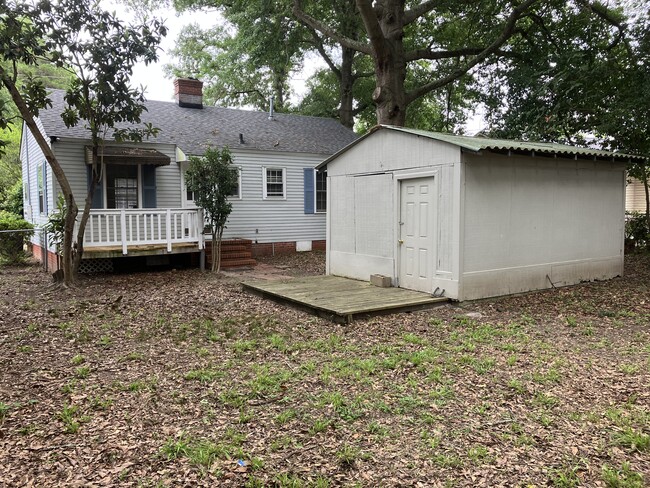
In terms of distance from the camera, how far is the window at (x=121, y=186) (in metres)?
12.3

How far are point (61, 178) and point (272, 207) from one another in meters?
6.92

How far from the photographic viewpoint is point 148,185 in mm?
12641

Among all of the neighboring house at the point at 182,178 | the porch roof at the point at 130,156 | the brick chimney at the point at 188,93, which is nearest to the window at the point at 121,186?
the neighboring house at the point at 182,178

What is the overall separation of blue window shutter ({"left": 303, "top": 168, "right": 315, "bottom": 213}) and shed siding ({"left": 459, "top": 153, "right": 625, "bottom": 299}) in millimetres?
8298

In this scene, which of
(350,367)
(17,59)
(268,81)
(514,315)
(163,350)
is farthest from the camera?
(268,81)

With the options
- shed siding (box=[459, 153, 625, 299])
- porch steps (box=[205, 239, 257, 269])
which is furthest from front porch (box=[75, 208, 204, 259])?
shed siding (box=[459, 153, 625, 299])

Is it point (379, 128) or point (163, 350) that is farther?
point (379, 128)

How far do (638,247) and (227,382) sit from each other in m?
15.5

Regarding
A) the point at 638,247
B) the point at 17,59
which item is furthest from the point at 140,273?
the point at 638,247

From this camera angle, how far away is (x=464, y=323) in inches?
256

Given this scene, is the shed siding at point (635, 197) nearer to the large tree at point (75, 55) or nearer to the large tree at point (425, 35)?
the large tree at point (425, 35)

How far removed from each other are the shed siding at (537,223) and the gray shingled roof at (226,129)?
27.0 ft

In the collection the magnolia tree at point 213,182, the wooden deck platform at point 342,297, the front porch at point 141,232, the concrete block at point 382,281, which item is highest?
the magnolia tree at point 213,182

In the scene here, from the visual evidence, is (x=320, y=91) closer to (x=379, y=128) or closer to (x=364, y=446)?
(x=379, y=128)
